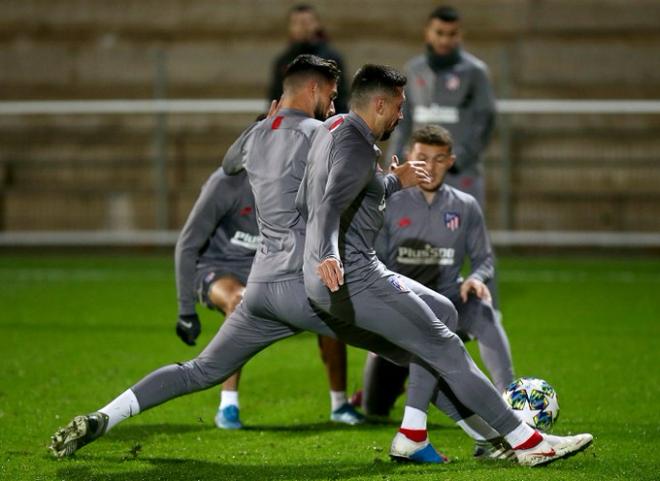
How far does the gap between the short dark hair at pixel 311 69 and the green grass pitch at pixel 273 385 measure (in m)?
1.82

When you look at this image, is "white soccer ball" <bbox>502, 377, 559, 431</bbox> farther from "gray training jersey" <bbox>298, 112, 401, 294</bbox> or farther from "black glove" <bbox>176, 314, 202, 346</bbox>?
"black glove" <bbox>176, 314, 202, 346</bbox>

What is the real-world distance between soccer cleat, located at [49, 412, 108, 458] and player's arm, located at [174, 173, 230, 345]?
1.12 meters

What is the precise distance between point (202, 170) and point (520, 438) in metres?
11.3

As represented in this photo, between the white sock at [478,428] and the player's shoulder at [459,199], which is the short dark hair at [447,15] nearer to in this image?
the player's shoulder at [459,199]

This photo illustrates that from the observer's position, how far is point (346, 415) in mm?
6910

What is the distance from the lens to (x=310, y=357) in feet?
29.3

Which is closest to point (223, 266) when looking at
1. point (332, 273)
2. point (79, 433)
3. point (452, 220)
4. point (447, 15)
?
point (452, 220)

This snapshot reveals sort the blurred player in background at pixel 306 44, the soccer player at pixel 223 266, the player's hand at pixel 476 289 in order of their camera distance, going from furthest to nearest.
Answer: the blurred player in background at pixel 306 44, the soccer player at pixel 223 266, the player's hand at pixel 476 289

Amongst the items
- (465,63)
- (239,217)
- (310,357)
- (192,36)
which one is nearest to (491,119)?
(465,63)

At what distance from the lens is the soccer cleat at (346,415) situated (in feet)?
22.5

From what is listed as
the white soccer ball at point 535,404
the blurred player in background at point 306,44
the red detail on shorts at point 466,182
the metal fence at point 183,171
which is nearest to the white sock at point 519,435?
the white soccer ball at point 535,404

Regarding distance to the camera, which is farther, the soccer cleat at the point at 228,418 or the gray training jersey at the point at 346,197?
the soccer cleat at the point at 228,418

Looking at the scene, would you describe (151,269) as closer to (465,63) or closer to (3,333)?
(3,333)

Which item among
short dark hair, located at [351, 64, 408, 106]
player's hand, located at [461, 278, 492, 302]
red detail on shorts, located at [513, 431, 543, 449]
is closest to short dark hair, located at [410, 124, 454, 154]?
player's hand, located at [461, 278, 492, 302]
